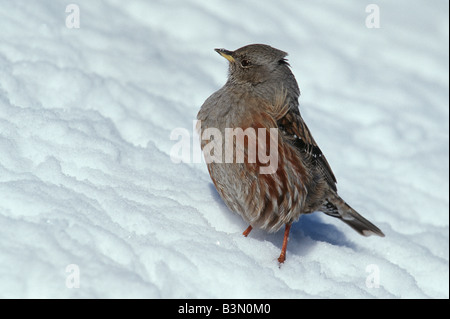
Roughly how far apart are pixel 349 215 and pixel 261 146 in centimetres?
138

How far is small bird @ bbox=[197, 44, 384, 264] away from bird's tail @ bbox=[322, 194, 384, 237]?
0.15 m

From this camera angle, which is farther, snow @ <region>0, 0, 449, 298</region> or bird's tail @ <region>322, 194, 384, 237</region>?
bird's tail @ <region>322, 194, 384, 237</region>

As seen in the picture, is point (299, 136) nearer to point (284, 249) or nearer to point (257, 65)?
point (257, 65)

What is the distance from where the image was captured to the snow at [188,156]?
3582 millimetres

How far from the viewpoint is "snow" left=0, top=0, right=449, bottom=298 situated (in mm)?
3582

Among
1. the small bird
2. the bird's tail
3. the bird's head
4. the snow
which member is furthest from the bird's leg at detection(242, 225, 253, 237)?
the bird's head

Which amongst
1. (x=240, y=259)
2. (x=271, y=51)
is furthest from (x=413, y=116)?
A: (x=240, y=259)

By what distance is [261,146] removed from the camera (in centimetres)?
434

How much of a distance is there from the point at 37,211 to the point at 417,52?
7340 mm

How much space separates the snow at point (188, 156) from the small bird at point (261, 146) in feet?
1.02

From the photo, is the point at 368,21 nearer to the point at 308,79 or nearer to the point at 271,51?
the point at 308,79

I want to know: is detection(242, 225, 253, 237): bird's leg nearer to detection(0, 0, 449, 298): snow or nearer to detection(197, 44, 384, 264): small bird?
detection(197, 44, 384, 264): small bird

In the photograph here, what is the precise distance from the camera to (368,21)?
373 inches

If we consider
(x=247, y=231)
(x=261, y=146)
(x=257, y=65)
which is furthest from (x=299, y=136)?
(x=247, y=231)
